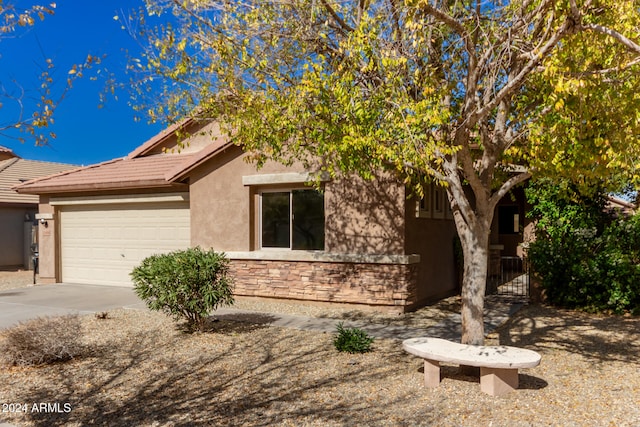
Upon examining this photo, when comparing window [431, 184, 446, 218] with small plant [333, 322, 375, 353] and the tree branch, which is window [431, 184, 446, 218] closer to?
small plant [333, 322, 375, 353]

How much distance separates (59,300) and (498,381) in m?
11.0

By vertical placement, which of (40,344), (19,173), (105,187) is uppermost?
(19,173)

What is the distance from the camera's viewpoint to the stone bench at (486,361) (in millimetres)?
5152

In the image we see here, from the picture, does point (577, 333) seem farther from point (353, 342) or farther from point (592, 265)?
point (353, 342)

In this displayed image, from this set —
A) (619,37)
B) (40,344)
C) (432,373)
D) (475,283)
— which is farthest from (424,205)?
(40,344)

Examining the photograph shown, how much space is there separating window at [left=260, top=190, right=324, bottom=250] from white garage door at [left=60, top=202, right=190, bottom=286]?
2.85 m

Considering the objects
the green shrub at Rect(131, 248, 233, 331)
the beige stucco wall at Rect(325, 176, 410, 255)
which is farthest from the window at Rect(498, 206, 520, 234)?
the green shrub at Rect(131, 248, 233, 331)

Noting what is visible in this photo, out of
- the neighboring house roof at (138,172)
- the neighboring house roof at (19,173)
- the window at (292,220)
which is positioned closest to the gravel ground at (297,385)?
the window at (292,220)

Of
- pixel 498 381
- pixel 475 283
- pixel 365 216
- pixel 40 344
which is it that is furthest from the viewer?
pixel 365 216

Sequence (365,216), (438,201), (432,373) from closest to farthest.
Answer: (432,373) → (365,216) → (438,201)

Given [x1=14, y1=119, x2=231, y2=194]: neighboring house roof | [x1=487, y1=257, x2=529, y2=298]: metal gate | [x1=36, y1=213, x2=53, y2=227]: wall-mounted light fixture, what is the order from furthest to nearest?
[x1=36, y1=213, x2=53, y2=227]: wall-mounted light fixture < [x1=487, y1=257, x2=529, y2=298]: metal gate < [x1=14, y1=119, x2=231, y2=194]: neighboring house roof

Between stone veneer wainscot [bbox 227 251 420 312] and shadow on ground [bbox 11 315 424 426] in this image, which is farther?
stone veneer wainscot [bbox 227 251 420 312]

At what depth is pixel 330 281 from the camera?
427 inches

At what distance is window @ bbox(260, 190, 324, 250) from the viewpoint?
1127 centimetres
